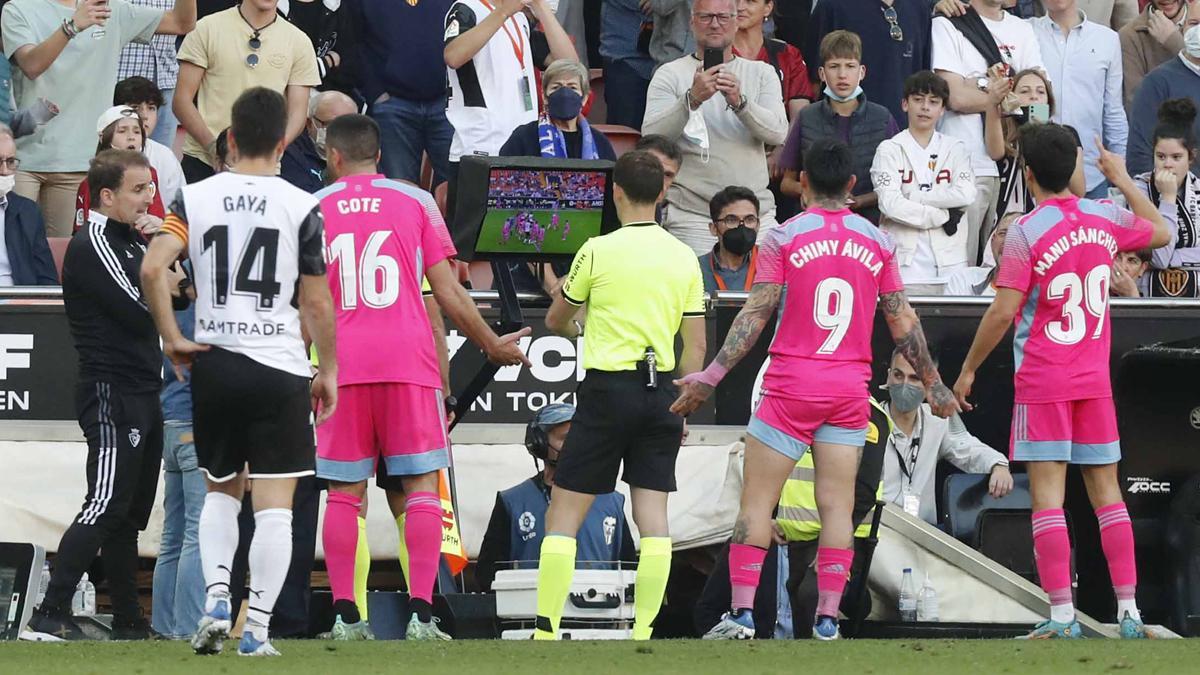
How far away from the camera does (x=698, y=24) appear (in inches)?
464

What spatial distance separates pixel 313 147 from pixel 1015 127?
435 cm

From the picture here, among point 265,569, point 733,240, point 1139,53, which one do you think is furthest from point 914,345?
point 1139,53

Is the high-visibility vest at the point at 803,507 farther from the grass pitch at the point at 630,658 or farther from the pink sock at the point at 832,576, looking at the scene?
the grass pitch at the point at 630,658

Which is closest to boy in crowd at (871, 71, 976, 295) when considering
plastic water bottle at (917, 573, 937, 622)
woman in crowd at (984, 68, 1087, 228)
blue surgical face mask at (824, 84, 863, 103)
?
blue surgical face mask at (824, 84, 863, 103)

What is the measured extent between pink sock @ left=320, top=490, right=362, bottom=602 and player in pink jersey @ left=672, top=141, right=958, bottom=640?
1404 millimetres

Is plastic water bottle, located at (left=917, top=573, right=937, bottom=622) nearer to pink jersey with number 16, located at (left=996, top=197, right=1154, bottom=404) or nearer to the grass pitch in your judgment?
pink jersey with number 16, located at (left=996, top=197, right=1154, bottom=404)

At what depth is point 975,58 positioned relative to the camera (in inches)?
504

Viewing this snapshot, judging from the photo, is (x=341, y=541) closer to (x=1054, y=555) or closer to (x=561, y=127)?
(x=1054, y=555)

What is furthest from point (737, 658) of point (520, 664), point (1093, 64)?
point (1093, 64)

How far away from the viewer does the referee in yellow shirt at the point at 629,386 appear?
814 cm

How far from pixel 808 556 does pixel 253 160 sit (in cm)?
368

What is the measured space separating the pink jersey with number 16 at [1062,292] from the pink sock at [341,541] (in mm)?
2890

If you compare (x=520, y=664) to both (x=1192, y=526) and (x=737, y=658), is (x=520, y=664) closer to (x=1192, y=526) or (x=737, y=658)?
(x=737, y=658)

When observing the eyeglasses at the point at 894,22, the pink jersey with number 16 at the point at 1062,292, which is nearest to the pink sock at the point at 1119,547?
the pink jersey with number 16 at the point at 1062,292
